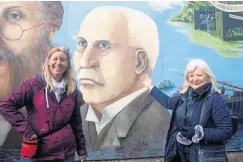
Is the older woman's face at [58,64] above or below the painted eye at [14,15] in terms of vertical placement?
below

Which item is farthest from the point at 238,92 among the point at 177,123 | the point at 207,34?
the point at 177,123

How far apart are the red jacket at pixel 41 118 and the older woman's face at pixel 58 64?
0.39 feet

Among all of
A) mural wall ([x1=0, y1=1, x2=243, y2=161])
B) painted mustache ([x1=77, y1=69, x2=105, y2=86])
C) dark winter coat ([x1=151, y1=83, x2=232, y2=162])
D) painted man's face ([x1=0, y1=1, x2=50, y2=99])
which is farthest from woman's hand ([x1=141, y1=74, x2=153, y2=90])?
dark winter coat ([x1=151, y1=83, x2=232, y2=162])

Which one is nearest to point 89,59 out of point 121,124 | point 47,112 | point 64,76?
point 121,124

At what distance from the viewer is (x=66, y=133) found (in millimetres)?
2562

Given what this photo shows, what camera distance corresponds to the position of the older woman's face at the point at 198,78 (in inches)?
105

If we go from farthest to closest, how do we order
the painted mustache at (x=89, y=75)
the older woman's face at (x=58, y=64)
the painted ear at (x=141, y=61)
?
the painted ear at (x=141, y=61) → the painted mustache at (x=89, y=75) → the older woman's face at (x=58, y=64)

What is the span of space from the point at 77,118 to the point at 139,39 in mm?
1833

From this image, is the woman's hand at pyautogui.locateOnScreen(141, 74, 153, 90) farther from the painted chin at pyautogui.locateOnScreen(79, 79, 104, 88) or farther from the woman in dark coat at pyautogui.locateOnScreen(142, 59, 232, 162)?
the woman in dark coat at pyautogui.locateOnScreen(142, 59, 232, 162)

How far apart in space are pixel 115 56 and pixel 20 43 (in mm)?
1161

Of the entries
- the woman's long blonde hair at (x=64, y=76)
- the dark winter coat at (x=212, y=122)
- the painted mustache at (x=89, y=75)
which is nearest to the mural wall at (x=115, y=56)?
the painted mustache at (x=89, y=75)

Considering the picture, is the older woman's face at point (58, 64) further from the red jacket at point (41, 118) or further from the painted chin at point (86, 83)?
the painted chin at point (86, 83)

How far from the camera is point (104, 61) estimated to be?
410 cm

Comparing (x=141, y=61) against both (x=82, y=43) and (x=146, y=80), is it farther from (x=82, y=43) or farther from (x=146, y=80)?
(x=82, y=43)
